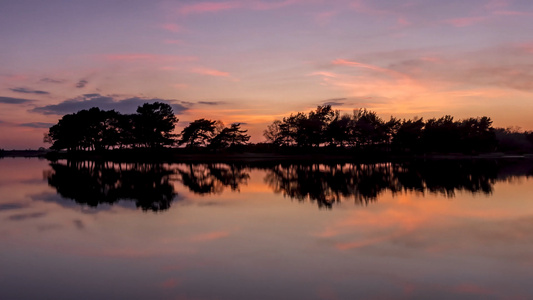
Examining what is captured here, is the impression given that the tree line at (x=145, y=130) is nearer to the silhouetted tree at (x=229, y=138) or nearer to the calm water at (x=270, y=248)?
the silhouetted tree at (x=229, y=138)

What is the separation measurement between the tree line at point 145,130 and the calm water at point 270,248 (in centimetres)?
6473

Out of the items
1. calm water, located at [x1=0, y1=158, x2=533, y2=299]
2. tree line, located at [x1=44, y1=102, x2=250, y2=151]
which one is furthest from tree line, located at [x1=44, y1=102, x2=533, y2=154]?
calm water, located at [x1=0, y1=158, x2=533, y2=299]

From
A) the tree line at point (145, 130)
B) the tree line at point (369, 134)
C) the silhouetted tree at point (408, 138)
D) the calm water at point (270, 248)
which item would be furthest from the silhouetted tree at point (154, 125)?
the calm water at point (270, 248)

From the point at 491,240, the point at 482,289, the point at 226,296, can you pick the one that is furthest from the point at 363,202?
the point at 226,296

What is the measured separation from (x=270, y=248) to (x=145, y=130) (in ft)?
253

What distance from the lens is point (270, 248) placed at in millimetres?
10031

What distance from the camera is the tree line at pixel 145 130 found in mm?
82625

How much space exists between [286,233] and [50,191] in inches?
682

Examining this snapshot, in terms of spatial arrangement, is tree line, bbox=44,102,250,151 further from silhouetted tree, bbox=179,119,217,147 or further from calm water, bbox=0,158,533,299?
calm water, bbox=0,158,533,299

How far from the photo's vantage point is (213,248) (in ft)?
33.2

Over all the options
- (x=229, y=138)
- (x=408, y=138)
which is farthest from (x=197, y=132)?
(x=408, y=138)

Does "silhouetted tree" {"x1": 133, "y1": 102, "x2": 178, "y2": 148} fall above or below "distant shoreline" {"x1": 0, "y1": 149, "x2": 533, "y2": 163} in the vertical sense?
above

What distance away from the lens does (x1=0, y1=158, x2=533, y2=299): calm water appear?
24.1 ft

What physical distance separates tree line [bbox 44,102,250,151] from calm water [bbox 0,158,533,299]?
Answer: 64.7m
